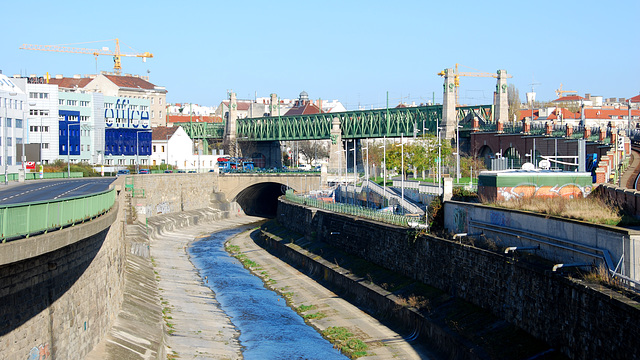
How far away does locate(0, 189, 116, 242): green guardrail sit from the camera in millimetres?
18109

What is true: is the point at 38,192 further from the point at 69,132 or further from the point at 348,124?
the point at 348,124

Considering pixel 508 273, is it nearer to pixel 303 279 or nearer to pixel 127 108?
pixel 303 279

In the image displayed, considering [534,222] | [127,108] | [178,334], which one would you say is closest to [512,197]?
[534,222]

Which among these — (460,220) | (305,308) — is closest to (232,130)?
(305,308)

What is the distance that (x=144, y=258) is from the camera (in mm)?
56906

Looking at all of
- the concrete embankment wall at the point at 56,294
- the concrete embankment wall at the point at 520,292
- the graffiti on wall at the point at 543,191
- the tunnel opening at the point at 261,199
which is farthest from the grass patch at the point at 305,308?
the tunnel opening at the point at 261,199

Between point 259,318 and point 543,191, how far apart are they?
699 inches

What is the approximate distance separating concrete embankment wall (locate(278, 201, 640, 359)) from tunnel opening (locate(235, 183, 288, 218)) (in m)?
66.1

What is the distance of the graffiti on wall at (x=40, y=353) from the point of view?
66.5ft

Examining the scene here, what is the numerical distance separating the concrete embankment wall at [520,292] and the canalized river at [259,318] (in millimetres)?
6855

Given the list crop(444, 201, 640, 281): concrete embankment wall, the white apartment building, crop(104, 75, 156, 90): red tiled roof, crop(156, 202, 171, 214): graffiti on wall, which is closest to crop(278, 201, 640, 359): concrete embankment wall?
crop(444, 201, 640, 281): concrete embankment wall

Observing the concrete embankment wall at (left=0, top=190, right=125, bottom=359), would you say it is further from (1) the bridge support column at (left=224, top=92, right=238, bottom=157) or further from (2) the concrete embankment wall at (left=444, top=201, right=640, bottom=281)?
(1) the bridge support column at (left=224, top=92, right=238, bottom=157)

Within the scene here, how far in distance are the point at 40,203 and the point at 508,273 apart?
61.7ft

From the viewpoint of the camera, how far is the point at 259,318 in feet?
137
